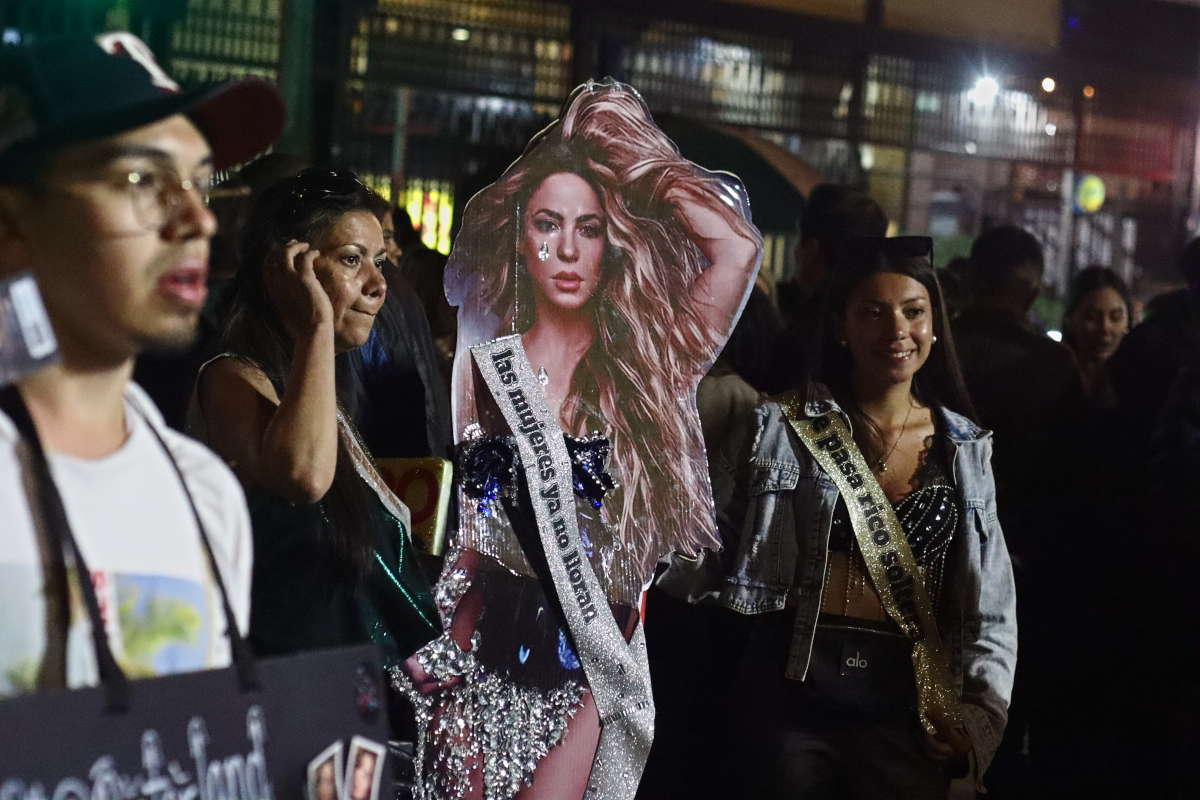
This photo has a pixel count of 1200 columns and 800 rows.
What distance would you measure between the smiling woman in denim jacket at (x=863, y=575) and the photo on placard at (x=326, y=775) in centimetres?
124

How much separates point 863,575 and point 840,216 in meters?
1.40

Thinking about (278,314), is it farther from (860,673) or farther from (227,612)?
(860,673)

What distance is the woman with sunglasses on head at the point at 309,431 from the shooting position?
1770 millimetres

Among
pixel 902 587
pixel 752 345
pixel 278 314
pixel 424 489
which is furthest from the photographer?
pixel 752 345

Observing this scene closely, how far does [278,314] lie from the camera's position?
1910 millimetres

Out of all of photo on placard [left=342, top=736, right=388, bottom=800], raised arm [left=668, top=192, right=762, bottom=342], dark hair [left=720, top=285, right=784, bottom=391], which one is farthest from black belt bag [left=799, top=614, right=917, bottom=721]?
photo on placard [left=342, top=736, right=388, bottom=800]

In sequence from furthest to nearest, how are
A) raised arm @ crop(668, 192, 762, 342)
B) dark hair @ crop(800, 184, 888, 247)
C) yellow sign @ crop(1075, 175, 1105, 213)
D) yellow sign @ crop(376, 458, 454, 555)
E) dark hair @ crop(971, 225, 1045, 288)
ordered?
yellow sign @ crop(1075, 175, 1105, 213)
dark hair @ crop(971, 225, 1045, 288)
dark hair @ crop(800, 184, 888, 247)
raised arm @ crop(668, 192, 762, 342)
yellow sign @ crop(376, 458, 454, 555)

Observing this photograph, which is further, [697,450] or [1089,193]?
[1089,193]

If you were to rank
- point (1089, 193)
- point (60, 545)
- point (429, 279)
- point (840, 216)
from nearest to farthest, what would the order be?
point (60, 545) < point (429, 279) < point (840, 216) < point (1089, 193)

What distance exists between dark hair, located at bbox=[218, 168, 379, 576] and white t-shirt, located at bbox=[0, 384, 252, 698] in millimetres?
237

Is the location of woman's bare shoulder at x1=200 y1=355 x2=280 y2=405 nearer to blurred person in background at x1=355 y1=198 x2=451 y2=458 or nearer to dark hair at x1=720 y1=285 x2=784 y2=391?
blurred person in background at x1=355 y1=198 x2=451 y2=458

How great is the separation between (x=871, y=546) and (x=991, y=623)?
0.98 ft

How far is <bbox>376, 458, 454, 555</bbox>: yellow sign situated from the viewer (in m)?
2.28

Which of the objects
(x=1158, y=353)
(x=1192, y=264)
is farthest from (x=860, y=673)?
(x=1192, y=264)
